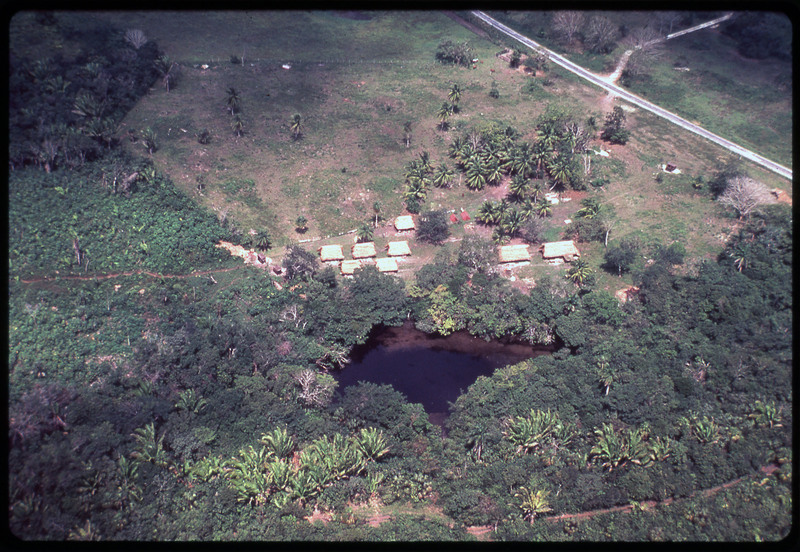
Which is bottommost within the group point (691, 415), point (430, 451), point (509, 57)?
point (430, 451)

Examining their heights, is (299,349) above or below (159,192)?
below

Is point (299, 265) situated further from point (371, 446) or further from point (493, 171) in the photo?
point (493, 171)

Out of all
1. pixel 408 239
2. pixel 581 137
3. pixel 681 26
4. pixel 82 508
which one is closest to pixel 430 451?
pixel 82 508

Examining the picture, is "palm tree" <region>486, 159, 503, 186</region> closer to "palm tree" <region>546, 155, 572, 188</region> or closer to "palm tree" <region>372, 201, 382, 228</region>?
"palm tree" <region>546, 155, 572, 188</region>

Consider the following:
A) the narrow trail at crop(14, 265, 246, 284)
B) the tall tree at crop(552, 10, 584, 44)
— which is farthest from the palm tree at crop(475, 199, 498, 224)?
the tall tree at crop(552, 10, 584, 44)

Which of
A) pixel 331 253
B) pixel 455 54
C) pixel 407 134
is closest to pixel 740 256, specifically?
pixel 331 253

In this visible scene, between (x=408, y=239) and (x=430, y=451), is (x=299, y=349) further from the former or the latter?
(x=408, y=239)
